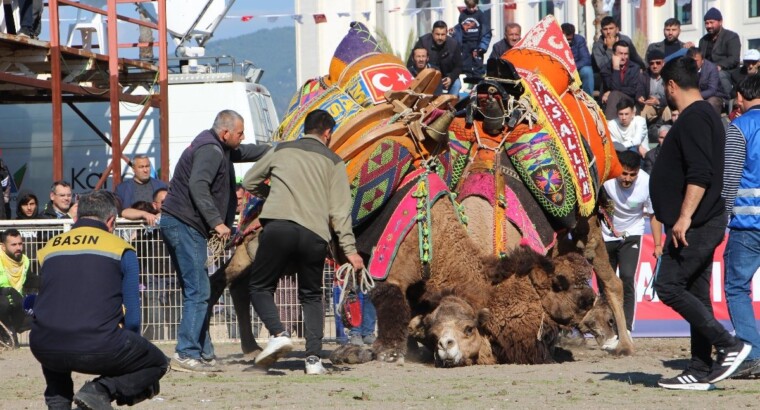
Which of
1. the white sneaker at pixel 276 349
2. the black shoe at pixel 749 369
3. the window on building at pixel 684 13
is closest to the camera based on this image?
the black shoe at pixel 749 369

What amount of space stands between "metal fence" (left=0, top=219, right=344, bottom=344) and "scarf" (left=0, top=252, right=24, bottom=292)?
11 cm

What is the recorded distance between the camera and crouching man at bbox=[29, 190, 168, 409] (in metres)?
6.50


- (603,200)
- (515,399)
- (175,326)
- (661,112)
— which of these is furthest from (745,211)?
(661,112)

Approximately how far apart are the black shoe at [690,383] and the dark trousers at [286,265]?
259cm

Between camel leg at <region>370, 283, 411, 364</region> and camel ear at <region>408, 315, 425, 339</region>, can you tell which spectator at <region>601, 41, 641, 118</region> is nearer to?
camel leg at <region>370, 283, 411, 364</region>

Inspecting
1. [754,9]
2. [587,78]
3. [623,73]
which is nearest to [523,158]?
[623,73]

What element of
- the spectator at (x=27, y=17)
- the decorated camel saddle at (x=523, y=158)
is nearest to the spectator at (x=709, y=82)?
the decorated camel saddle at (x=523, y=158)

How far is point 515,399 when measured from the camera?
7.62 meters

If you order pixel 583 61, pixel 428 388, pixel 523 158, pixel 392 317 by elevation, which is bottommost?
pixel 428 388

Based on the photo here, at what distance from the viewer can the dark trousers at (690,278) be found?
779 cm

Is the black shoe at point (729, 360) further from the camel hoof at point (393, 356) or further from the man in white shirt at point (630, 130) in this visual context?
the man in white shirt at point (630, 130)

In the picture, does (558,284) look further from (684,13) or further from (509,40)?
(684,13)

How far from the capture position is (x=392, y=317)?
9.38 meters

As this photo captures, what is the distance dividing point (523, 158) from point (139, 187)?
18.4 ft
